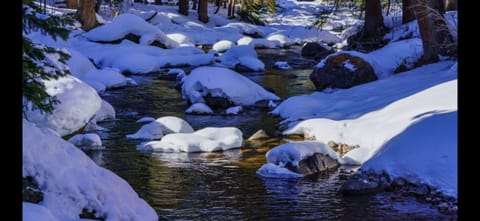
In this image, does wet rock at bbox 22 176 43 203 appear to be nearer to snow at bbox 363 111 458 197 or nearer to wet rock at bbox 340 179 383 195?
wet rock at bbox 340 179 383 195

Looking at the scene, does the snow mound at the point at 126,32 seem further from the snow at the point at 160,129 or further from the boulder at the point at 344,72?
the snow at the point at 160,129

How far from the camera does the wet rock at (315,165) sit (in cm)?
939

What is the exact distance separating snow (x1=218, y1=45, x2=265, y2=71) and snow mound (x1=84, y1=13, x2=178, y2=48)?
10.5 feet

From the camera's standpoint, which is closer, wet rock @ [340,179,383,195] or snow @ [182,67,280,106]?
wet rock @ [340,179,383,195]

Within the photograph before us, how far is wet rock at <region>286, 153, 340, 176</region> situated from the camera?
939 cm

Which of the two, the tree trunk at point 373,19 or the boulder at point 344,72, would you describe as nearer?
the boulder at point 344,72

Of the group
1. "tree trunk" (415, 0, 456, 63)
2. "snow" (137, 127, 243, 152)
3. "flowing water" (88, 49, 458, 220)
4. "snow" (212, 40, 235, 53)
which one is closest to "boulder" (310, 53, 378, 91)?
"tree trunk" (415, 0, 456, 63)

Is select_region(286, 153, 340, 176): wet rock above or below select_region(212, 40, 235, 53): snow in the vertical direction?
above

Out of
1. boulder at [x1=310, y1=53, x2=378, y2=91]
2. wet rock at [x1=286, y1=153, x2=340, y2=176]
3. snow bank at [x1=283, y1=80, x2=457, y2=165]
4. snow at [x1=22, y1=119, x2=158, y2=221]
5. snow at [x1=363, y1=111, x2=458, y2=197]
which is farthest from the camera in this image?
boulder at [x1=310, y1=53, x2=378, y2=91]

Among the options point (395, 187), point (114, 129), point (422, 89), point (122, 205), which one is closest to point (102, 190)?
point (122, 205)

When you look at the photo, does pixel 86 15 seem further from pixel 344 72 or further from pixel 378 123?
pixel 378 123

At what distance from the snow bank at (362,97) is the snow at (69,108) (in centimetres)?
377

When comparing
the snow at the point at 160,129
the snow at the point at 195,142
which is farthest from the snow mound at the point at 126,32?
the snow at the point at 195,142
